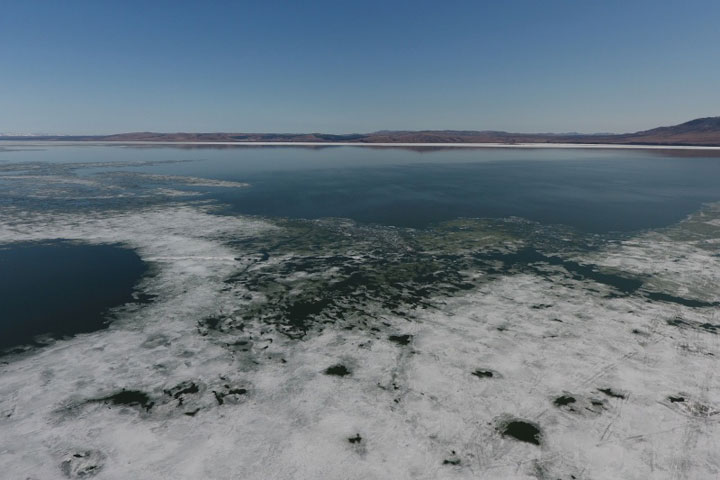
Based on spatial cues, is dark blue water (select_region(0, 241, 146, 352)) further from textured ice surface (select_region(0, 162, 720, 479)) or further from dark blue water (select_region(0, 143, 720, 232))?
dark blue water (select_region(0, 143, 720, 232))

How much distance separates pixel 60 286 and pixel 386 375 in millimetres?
8813

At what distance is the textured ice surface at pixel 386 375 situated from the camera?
15.3 feet

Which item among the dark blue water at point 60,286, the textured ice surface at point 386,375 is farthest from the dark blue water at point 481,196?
the dark blue water at point 60,286

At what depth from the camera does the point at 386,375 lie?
20.5 ft

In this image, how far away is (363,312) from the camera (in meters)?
8.38

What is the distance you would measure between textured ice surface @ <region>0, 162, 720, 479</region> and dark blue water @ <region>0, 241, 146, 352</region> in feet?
2.18

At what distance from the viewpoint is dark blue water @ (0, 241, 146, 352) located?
777 cm

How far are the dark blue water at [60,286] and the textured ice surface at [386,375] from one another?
663 millimetres

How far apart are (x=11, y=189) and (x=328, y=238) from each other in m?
25.9

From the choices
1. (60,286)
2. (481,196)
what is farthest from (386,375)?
(481,196)

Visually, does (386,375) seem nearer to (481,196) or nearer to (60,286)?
(60,286)

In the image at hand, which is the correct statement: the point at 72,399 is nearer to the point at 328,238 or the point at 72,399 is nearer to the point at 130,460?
the point at 130,460

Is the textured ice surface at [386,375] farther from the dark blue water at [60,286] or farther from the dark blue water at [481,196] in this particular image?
the dark blue water at [481,196]

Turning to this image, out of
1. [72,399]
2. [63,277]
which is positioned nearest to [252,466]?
[72,399]
